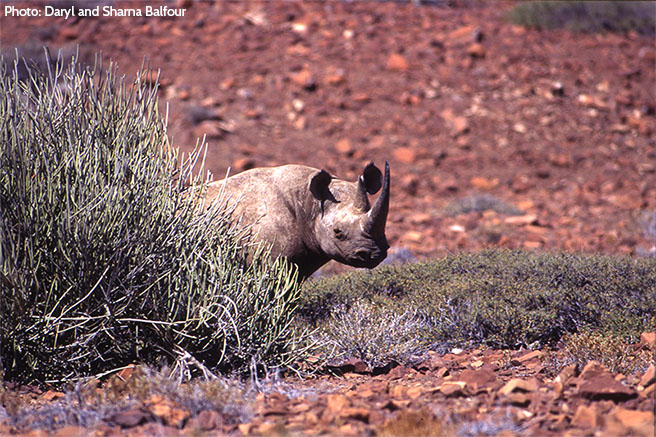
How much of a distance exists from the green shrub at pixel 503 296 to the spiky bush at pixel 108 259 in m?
1.27

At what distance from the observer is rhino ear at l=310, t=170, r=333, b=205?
584cm

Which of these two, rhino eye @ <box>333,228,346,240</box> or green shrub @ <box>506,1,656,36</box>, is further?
green shrub @ <box>506,1,656,36</box>

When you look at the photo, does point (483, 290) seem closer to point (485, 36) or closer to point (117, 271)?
point (117, 271)

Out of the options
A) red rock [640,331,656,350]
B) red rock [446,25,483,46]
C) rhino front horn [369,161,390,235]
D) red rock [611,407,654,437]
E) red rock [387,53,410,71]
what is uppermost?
red rock [446,25,483,46]

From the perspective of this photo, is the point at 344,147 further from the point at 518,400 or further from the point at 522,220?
the point at 518,400

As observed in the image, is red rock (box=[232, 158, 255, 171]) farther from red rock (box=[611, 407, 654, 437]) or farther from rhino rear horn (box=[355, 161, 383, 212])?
red rock (box=[611, 407, 654, 437])

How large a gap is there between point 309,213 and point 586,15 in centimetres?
1894

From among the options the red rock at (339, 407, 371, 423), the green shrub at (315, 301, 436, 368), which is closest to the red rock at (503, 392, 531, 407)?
the red rock at (339, 407, 371, 423)

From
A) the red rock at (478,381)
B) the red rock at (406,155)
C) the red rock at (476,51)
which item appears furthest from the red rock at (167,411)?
the red rock at (476,51)

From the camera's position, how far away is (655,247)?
1095 centimetres

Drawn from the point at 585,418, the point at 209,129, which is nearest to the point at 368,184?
the point at 585,418

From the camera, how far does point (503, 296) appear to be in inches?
267

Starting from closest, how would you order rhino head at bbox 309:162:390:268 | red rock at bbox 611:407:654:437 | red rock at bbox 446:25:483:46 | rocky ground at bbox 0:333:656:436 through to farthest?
red rock at bbox 611:407:654:437
rocky ground at bbox 0:333:656:436
rhino head at bbox 309:162:390:268
red rock at bbox 446:25:483:46

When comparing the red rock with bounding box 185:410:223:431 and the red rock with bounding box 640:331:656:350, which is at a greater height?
the red rock with bounding box 185:410:223:431
